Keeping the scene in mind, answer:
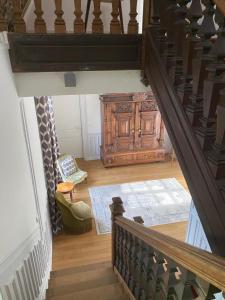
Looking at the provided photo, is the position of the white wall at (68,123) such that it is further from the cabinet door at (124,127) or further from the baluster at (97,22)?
the baluster at (97,22)

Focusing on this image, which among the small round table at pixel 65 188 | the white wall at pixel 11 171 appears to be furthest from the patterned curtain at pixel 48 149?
the white wall at pixel 11 171

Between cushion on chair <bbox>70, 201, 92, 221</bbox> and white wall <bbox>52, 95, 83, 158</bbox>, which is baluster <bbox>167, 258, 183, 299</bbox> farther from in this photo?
white wall <bbox>52, 95, 83, 158</bbox>

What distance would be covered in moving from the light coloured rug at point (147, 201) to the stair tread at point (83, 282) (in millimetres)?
1336

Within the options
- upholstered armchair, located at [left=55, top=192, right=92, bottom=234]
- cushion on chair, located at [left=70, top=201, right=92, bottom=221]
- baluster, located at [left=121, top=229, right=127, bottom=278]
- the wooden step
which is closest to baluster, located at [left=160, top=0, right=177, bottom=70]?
baluster, located at [left=121, top=229, right=127, bottom=278]

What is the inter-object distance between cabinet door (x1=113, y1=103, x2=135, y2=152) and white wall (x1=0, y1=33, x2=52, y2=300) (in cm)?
345

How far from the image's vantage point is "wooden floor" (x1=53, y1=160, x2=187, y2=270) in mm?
3680

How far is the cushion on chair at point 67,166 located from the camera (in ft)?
16.8

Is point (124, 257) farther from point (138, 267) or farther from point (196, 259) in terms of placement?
point (196, 259)

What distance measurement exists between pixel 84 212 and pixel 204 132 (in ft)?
10.9

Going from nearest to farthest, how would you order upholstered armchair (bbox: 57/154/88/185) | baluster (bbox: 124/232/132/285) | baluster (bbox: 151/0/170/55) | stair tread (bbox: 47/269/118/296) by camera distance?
baluster (bbox: 151/0/170/55) → baluster (bbox: 124/232/132/285) → stair tread (bbox: 47/269/118/296) → upholstered armchair (bbox: 57/154/88/185)

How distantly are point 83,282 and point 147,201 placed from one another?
2.50 meters

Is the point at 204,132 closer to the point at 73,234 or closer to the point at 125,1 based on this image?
the point at 125,1

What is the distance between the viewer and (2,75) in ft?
5.42

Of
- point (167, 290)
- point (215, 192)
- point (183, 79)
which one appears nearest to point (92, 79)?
point (183, 79)
